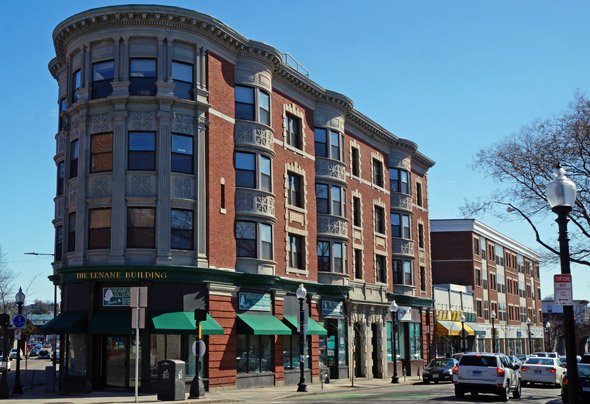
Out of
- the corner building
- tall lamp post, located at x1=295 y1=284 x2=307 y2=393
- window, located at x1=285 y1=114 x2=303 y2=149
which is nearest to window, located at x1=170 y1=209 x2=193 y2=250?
the corner building

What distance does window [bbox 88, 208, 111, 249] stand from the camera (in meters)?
31.6

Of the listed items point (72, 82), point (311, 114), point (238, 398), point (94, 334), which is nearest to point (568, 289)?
point (238, 398)

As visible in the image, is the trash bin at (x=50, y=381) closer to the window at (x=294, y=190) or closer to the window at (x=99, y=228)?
the window at (x=99, y=228)

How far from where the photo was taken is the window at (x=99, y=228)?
31625 mm

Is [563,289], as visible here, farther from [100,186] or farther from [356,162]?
[356,162]

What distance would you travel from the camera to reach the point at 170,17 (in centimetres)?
3244

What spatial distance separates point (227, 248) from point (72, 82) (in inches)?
403

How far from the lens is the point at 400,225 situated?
181ft

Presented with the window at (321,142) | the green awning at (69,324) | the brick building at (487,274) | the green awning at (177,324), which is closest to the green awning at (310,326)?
the green awning at (177,324)

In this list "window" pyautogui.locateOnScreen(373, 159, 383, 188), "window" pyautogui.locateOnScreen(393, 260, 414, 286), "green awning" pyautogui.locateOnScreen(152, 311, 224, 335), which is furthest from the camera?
"window" pyautogui.locateOnScreen(393, 260, 414, 286)

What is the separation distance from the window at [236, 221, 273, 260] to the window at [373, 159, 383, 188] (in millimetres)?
17501

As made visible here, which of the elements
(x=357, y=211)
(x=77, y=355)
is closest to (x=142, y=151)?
(x=77, y=355)

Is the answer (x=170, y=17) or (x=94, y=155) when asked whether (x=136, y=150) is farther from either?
(x=170, y=17)

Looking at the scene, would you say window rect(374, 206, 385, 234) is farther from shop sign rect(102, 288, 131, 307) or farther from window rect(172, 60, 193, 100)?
shop sign rect(102, 288, 131, 307)
